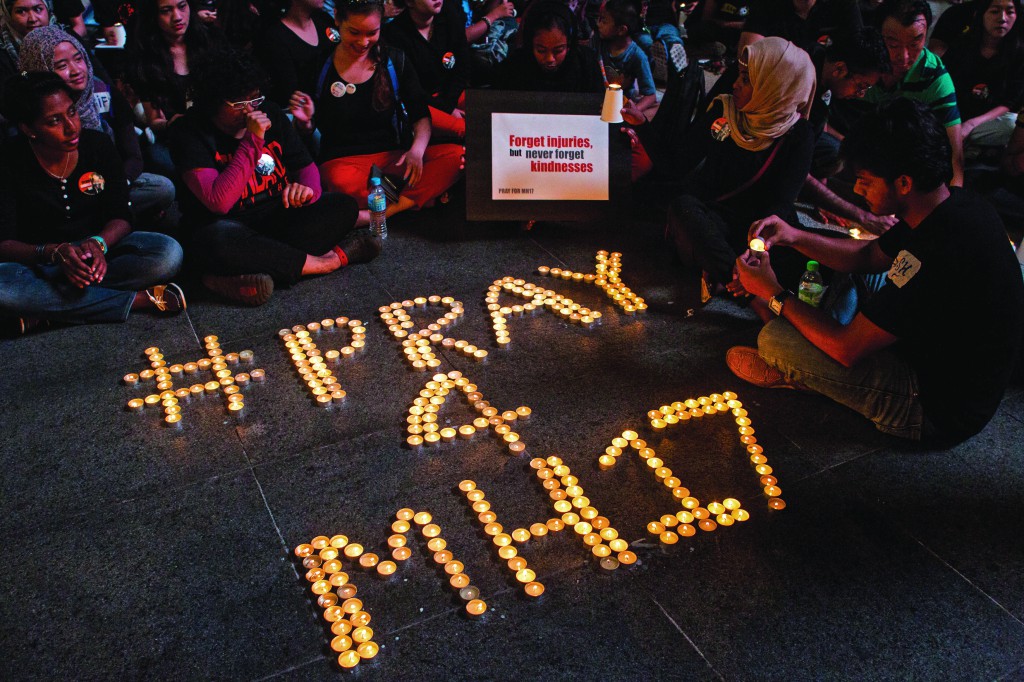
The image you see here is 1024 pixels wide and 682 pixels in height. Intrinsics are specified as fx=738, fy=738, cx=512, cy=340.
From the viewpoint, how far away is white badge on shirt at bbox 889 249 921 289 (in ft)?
7.85

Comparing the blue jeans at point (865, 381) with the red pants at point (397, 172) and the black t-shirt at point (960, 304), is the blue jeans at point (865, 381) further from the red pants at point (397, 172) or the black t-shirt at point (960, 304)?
the red pants at point (397, 172)

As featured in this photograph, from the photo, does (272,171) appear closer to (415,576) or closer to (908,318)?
(415,576)

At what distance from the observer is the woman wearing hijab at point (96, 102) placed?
358 centimetres

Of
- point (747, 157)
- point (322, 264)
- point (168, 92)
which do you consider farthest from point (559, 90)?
point (168, 92)

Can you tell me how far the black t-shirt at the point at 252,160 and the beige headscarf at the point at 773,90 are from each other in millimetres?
2199

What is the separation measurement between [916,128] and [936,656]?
1.54 meters

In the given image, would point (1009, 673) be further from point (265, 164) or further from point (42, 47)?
point (42, 47)

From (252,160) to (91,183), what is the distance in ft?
2.29

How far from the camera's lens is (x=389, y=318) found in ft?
11.0

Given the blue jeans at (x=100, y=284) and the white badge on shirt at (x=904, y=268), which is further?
the blue jeans at (x=100, y=284)

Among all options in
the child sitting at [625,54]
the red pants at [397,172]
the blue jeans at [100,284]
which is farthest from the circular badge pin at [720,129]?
the blue jeans at [100,284]

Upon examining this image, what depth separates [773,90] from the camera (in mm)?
3383

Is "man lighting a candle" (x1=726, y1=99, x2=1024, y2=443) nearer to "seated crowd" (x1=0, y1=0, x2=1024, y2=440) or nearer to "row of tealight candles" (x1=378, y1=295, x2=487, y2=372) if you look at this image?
"seated crowd" (x1=0, y1=0, x2=1024, y2=440)

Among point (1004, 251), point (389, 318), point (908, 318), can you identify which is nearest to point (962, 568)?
point (908, 318)
